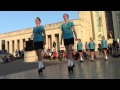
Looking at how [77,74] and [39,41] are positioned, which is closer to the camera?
[77,74]

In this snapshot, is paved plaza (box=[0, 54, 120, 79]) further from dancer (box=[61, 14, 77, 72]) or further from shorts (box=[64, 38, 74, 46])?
shorts (box=[64, 38, 74, 46])

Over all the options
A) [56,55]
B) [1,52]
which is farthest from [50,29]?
[56,55]

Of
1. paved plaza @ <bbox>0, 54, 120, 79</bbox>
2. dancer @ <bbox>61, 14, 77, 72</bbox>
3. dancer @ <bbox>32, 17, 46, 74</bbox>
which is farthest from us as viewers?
dancer @ <bbox>32, 17, 46, 74</bbox>

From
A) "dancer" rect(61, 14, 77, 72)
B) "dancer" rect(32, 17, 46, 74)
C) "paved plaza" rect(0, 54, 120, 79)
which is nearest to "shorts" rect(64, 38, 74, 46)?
"dancer" rect(61, 14, 77, 72)

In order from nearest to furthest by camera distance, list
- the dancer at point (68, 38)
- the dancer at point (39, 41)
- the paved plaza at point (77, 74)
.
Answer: the paved plaza at point (77, 74), the dancer at point (68, 38), the dancer at point (39, 41)

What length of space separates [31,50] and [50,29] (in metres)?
34.5

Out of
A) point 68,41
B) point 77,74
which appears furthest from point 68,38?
point 77,74

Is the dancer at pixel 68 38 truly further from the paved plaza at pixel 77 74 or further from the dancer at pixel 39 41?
the dancer at pixel 39 41

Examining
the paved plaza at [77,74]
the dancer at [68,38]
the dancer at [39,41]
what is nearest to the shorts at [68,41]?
the dancer at [68,38]

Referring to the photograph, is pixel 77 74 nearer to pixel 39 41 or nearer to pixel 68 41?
pixel 68 41

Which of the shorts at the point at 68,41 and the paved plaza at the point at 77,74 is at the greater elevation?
the shorts at the point at 68,41

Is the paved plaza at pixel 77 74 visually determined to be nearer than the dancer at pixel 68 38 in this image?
Yes
